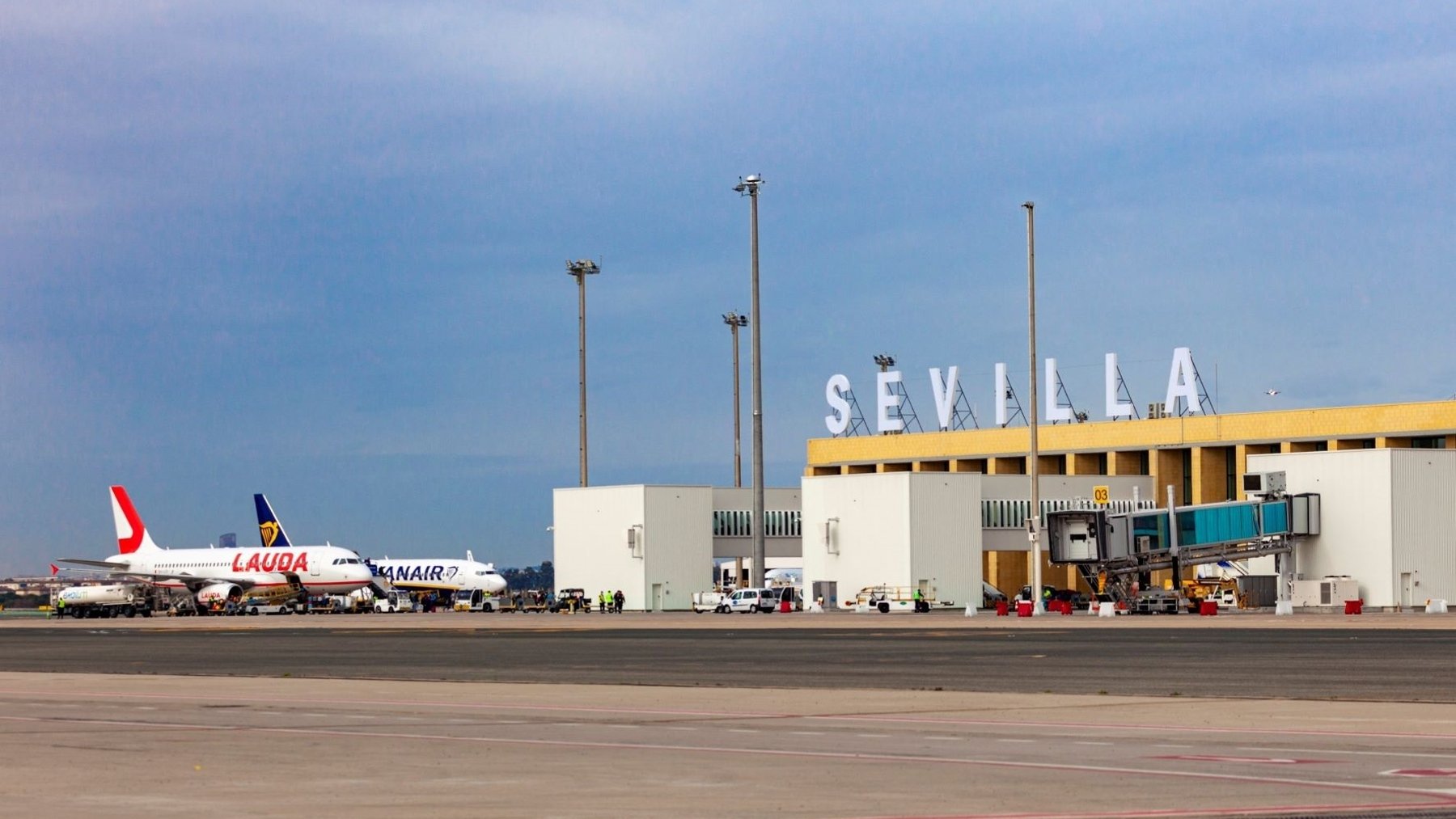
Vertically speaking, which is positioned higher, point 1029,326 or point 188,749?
point 1029,326

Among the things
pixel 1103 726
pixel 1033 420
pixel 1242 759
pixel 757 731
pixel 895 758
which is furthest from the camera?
pixel 1033 420

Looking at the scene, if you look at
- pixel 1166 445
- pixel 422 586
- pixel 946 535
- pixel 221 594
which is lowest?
pixel 422 586

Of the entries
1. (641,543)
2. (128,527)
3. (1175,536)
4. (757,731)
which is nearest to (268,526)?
(128,527)

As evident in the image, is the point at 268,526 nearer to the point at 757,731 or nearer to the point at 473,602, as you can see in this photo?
the point at 473,602

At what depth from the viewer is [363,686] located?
3675cm

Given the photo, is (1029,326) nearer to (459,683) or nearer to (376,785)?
(459,683)

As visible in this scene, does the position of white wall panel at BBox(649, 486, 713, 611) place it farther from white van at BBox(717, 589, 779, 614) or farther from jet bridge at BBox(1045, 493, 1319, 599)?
jet bridge at BBox(1045, 493, 1319, 599)

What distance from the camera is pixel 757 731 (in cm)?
2473

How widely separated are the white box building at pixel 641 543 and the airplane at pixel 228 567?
673 inches

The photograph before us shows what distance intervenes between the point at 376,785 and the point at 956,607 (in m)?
96.5

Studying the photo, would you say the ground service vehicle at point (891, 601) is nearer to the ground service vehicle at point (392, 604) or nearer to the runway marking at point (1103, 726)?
the ground service vehicle at point (392, 604)

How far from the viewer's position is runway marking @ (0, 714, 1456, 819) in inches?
616

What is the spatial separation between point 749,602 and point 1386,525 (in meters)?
36.4

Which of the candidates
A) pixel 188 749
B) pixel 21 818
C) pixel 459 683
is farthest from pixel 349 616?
pixel 21 818
